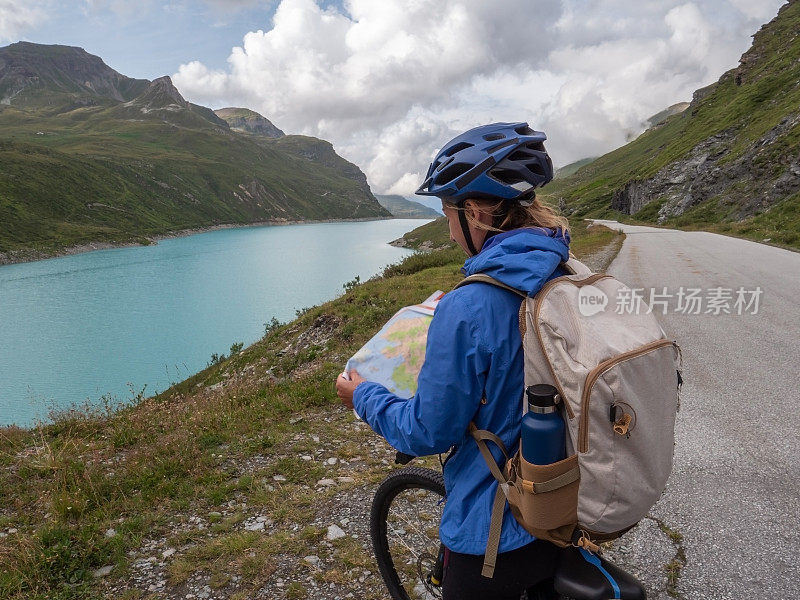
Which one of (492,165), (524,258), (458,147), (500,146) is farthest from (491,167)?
(524,258)

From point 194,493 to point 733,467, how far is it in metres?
6.17

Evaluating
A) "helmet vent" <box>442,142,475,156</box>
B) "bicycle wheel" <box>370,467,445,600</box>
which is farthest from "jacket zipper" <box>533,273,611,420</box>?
"bicycle wheel" <box>370,467,445,600</box>

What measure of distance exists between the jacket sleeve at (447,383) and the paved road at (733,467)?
286cm

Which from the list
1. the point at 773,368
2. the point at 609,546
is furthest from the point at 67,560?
the point at 773,368

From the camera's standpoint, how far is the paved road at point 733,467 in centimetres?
379

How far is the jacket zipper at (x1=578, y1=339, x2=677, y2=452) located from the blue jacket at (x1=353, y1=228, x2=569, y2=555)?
31 centimetres

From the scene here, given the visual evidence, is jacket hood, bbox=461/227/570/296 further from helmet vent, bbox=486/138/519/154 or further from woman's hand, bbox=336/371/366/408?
woman's hand, bbox=336/371/366/408

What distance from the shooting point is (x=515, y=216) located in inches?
89.3

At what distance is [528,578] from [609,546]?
8.26 ft

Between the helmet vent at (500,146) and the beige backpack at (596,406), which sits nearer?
the beige backpack at (596,406)

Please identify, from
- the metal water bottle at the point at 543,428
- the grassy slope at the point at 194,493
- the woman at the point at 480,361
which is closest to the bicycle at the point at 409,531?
the grassy slope at the point at 194,493

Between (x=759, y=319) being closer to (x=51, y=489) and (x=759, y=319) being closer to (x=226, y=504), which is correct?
(x=226, y=504)

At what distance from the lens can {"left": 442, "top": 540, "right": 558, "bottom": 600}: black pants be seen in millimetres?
2092

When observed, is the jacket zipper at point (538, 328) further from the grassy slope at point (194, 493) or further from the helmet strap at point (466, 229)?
the grassy slope at point (194, 493)
